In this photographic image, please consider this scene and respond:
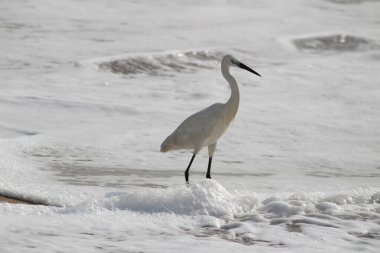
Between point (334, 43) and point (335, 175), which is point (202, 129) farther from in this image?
point (334, 43)

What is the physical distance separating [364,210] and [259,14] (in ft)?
40.3

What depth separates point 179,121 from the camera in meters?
11.1

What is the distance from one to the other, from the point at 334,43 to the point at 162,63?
4.21 meters

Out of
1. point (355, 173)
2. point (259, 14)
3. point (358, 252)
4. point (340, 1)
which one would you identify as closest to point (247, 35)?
point (259, 14)

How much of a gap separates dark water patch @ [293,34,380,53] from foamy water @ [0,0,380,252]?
0.12 ft

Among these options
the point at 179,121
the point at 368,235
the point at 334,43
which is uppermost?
the point at 368,235

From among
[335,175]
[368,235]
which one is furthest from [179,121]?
[368,235]

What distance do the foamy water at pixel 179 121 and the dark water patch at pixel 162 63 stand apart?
4cm

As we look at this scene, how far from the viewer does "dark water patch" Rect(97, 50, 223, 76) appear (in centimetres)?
1408

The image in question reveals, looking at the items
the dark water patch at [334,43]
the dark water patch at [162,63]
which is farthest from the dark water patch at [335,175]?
the dark water patch at [334,43]

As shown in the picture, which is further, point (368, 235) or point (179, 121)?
point (179, 121)

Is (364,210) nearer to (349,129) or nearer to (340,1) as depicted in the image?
(349,129)

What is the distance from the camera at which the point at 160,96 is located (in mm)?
12430

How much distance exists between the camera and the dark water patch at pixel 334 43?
16984mm
